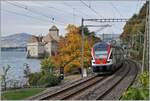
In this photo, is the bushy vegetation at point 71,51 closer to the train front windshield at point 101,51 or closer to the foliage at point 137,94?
the train front windshield at point 101,51

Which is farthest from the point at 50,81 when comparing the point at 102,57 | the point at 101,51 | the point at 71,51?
the point at 71,51

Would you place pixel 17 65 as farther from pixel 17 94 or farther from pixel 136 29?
pixel 17 94

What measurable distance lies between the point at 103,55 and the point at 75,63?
10702 millimetres

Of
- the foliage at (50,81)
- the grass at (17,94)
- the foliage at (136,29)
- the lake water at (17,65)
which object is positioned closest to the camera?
the grass at (17,94)

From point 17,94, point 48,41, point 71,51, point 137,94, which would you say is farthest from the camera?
point 48,41

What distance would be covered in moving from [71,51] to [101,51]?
40.3 ft

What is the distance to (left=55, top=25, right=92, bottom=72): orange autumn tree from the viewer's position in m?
49.3

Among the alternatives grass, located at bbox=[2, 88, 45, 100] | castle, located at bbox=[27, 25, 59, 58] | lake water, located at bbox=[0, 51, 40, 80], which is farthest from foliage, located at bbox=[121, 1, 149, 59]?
grass, located at bbox=[2, 88, 45, 100]

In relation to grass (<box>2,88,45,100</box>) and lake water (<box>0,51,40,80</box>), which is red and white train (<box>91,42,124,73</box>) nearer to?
lake water (<box>0,51,40,80</box>)

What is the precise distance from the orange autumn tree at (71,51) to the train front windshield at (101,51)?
853 centimetres

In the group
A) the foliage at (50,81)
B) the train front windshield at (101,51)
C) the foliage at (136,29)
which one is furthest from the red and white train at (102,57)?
A: the foliage at (136,29)

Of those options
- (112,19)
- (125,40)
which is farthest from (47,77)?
(125,40)

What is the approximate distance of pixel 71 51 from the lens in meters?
51.0

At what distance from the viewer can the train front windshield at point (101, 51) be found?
127 feet
